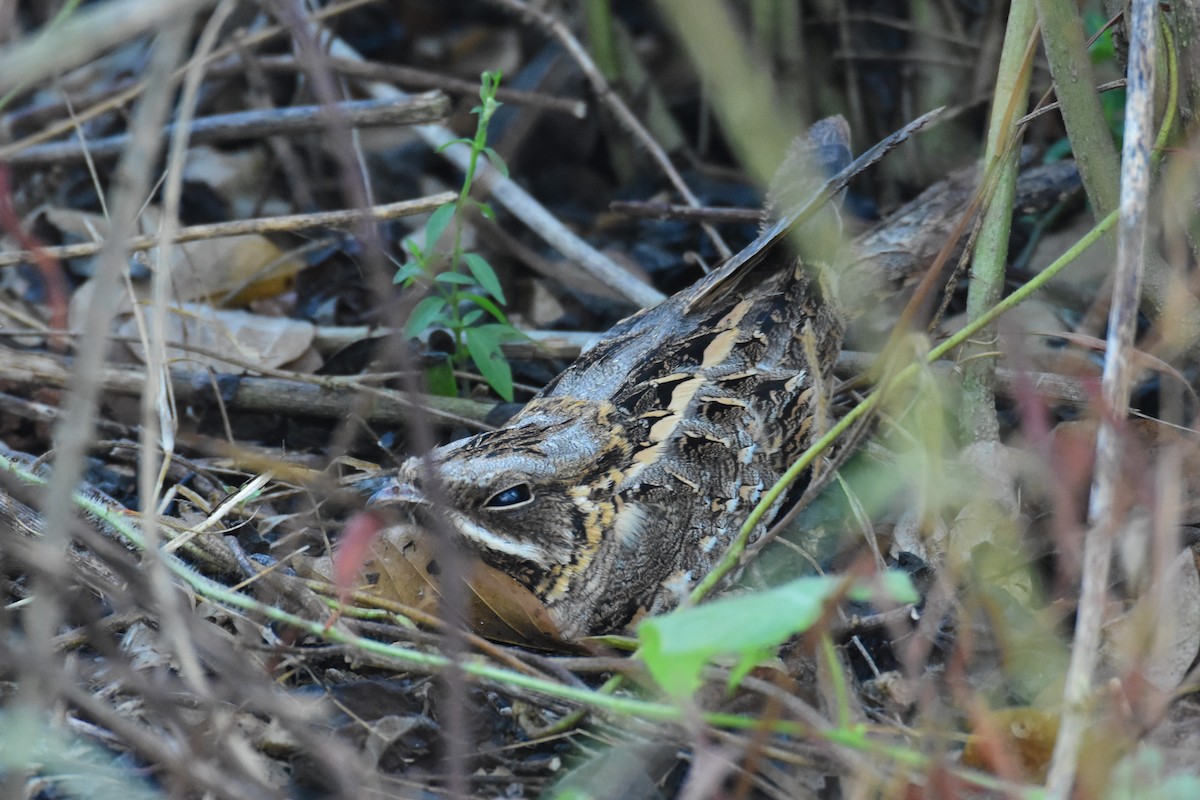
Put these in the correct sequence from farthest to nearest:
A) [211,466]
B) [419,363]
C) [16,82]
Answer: [419,363]
[211,466]
[16,82]

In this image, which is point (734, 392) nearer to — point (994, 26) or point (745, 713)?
point (745, 713)

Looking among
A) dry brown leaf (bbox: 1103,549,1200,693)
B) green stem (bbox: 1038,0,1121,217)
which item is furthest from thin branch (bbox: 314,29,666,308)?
dry brown leaf (bbox: 1103,549,1200,693)

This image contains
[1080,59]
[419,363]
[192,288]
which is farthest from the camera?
[192,288]

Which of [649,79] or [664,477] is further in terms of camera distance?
[649,79]

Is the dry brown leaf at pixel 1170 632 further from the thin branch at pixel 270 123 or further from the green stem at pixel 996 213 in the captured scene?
the thin branch at pixel 270 123

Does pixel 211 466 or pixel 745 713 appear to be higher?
pixel 211 466

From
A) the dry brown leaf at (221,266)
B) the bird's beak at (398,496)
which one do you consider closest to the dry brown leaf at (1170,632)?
the bird's beak at (398,496)

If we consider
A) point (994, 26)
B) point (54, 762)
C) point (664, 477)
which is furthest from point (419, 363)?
point (994, 26)
